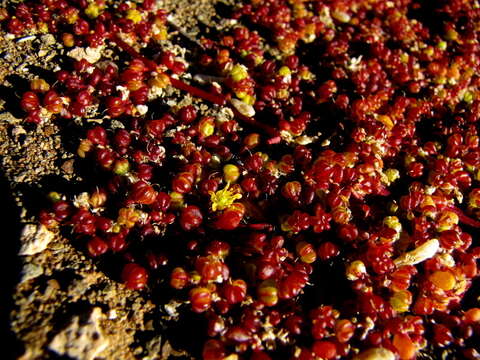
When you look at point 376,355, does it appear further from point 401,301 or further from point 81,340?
point 81,340

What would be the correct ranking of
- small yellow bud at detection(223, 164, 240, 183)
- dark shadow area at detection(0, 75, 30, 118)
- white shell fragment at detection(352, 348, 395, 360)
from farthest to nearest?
dark shadow area at detection(0, 75, 30, 118), small yellow bud at detection(223, 164, 240, 183), white shell fragment at detection(352, 348, 395, 360)

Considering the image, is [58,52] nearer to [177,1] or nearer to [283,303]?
[177,1]

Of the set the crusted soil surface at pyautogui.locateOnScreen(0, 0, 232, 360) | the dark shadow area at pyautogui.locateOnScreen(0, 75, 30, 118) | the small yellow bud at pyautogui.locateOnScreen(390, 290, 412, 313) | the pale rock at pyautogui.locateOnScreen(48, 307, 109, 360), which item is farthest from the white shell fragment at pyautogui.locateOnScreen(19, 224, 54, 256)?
the small yellow bud at pyautogui.locateOnScreen(390, 290, 412, 313)

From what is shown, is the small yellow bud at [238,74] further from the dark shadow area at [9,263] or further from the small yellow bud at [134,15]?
the dark shadow area at [9,263]

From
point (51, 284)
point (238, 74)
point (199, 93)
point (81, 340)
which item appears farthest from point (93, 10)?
→ point (81, 340)

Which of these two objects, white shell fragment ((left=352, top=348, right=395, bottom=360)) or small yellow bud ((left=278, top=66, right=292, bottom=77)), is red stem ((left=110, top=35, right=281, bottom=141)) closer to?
small yellow bud ((left=278, top=66, right=292, bottom=77))

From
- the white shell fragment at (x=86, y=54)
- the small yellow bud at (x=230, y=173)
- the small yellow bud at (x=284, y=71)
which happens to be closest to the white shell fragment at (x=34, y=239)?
the small yellow bud at (x=230, y=173)
